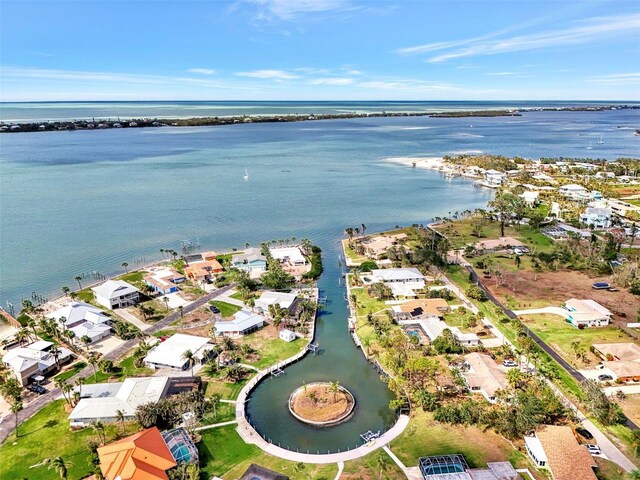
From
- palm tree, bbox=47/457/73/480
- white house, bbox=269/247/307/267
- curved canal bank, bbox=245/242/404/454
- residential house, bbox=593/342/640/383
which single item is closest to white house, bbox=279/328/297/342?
curved canal bank, bbox=245/242/404/454

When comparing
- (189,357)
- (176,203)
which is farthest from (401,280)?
(176,203)

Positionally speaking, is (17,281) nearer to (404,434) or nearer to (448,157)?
(404,434)

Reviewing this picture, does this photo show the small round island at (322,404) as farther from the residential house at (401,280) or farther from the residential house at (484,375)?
the residential house at (401,280)


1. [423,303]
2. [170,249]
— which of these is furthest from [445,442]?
[170,249]

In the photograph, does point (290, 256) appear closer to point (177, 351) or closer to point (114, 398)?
point (177, 351)

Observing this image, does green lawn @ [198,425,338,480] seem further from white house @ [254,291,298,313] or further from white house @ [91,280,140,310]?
white house @ [91,280,140,310]
